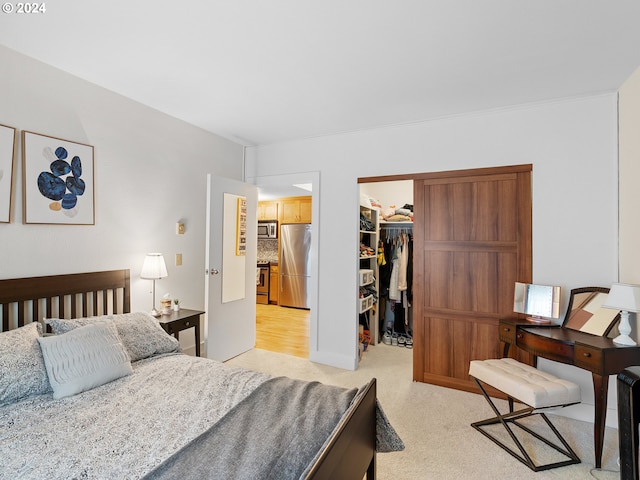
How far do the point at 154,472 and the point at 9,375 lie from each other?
43.9 inches

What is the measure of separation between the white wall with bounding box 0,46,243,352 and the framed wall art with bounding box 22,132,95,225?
0.17 ft

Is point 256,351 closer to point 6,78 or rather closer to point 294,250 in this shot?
point 294,250

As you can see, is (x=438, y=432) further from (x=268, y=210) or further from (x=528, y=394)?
(x=268, y=210)

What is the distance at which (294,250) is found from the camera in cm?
671

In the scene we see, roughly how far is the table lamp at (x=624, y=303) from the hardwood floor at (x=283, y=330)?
292 centimetres

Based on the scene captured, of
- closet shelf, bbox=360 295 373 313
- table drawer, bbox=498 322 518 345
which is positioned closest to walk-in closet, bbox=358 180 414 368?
closet shelf, bbox=360 295 373 313

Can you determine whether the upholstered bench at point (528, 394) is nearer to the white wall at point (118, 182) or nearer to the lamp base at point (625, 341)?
the lamp base at point (625, 341)

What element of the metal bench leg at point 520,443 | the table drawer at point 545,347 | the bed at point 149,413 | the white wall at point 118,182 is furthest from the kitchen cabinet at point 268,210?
the metal bench leg at point 520,443

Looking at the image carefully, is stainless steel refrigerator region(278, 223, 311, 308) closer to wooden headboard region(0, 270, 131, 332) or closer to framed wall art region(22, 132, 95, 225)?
wooden headboard region(0, 270, 131, 332)

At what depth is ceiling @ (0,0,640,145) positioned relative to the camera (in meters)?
1.77

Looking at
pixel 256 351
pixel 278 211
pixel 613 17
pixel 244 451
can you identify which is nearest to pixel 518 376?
pixel 244 451
